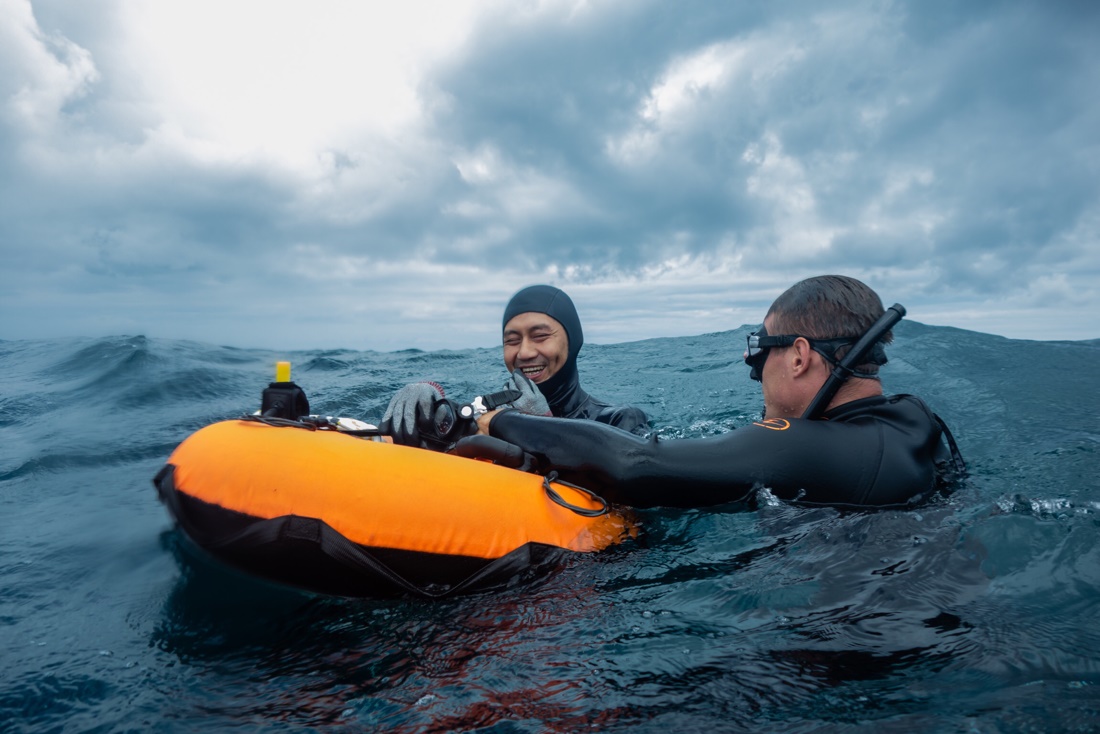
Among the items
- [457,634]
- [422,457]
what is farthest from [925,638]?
[422,457]

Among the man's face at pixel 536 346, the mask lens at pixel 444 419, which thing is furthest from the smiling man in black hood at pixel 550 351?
the mask lens at pixel 444 419

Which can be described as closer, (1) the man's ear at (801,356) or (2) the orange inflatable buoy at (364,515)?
(2) the orange inflatable buoy at (364,515)

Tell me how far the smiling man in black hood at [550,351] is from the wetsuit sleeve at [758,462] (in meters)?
1.67

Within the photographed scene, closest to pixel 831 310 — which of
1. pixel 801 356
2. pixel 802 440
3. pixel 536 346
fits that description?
pixel 801 356

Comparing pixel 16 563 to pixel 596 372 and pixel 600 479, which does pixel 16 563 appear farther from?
pixel 596 372

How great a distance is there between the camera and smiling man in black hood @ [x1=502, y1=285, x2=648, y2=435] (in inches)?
199

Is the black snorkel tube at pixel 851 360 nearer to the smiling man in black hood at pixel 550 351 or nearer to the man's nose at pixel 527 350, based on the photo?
the smiling man in black hood at pixel 550 351

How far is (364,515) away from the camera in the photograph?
2697 mm

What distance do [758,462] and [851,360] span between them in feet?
2.73

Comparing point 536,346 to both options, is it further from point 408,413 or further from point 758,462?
point 758,462

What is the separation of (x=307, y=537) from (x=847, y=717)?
6.87 ft

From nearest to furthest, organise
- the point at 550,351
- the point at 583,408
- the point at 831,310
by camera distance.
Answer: the point at 831,310 → the point at 550,351 → the point at 583,408

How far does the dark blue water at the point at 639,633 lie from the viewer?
2004mm

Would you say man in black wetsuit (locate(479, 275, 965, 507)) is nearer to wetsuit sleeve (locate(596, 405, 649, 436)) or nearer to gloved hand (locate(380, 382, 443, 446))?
gloved hand (locate(380, 382, 443, 446))
